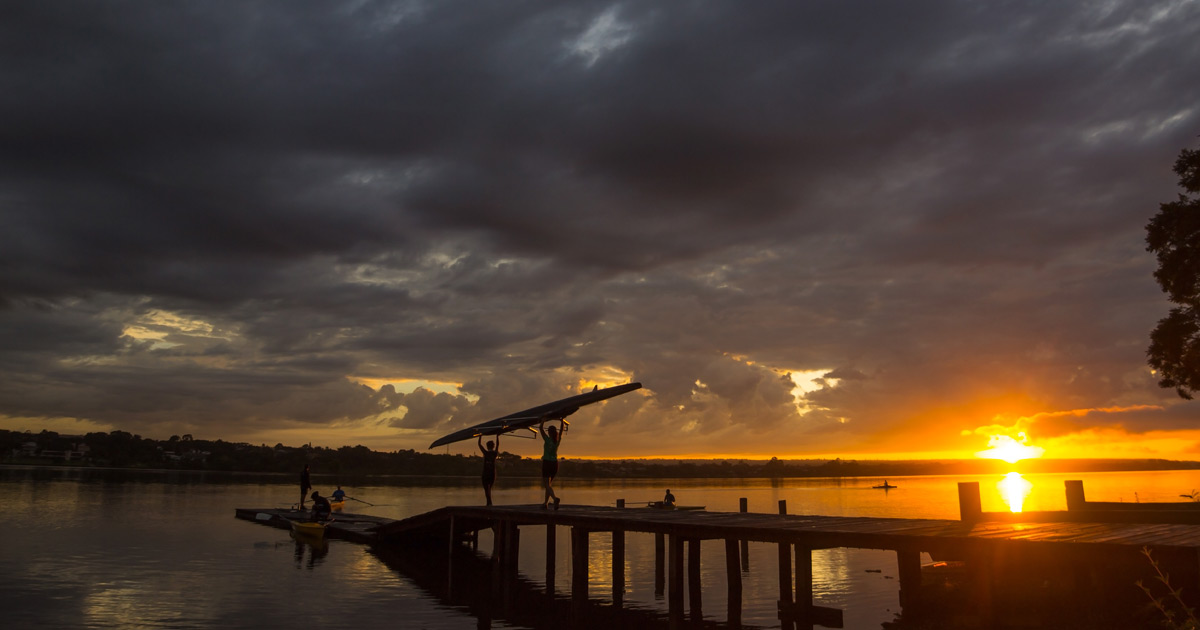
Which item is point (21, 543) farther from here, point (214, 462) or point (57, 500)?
point (214, 462)

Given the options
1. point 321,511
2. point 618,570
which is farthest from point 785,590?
point 321,511

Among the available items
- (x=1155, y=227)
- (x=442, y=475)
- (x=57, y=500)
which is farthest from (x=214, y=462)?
(x=1155, y=227)

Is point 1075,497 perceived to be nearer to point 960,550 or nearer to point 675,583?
point 960,550

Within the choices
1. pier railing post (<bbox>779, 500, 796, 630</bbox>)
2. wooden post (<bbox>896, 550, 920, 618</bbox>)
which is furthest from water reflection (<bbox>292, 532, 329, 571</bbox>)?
wooden post (<bbox>896, 550, 920, 618</bbox>)

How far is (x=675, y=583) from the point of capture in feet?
66.5

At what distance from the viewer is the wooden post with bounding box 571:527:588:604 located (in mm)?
23609

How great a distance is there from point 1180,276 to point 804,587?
63.7 feet

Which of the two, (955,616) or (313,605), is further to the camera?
(313,605)

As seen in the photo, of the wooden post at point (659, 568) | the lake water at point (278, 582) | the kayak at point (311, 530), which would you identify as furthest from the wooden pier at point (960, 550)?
the kayak at point (311, 530)

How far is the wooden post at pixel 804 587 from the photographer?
17.6 metres

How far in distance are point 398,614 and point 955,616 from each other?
1549cm

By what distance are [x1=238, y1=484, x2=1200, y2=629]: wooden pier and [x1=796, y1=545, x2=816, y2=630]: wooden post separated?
23 millimetres

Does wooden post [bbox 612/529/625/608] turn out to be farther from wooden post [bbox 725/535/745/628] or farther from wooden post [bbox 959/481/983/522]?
wooden post [bbox 959/481/983/522]

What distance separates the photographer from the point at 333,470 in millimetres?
182875
